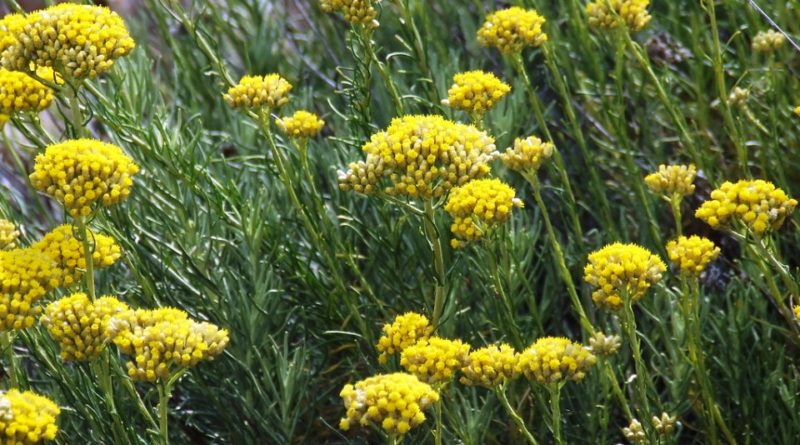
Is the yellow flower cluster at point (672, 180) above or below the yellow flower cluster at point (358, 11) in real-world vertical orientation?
below

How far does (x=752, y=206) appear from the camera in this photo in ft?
8.70

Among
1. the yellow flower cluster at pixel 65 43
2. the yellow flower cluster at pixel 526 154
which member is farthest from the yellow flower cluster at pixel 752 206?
the yellow flower cluster at pixel 65 43

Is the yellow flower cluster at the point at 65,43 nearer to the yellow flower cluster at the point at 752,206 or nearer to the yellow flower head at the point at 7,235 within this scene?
the yellow flower head at the point at 7,235

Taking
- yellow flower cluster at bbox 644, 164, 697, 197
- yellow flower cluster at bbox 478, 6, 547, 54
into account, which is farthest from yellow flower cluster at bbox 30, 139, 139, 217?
yellow flower cluster at bbox 644, 164, 697, 197

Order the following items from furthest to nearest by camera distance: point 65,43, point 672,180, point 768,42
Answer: point 768,42, point 672,180, point 65,43

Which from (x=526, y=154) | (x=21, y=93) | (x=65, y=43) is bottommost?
(x=526, y=154)

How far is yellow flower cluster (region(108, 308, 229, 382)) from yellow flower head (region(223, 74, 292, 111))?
793mm

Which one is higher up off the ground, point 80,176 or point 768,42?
point 80,176

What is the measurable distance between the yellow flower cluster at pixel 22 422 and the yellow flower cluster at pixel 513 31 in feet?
5.54

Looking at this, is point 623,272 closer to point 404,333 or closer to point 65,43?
point 404,333

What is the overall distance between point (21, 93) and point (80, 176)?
2.02ft

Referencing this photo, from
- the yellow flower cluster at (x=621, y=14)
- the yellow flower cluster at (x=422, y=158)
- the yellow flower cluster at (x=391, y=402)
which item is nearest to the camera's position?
the yellow flower cluster at (x=391, y=402)

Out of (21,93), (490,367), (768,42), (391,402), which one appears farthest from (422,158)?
(768,42)

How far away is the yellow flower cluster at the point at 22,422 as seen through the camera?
7.29 ft
